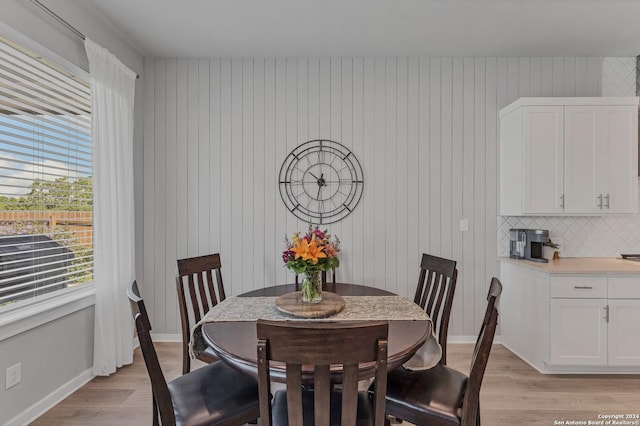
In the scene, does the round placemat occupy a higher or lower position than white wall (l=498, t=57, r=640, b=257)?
lower

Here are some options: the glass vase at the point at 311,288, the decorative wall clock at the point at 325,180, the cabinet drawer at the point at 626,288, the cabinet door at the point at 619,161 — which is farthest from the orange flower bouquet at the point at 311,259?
the cabinet door at the point at 619,161

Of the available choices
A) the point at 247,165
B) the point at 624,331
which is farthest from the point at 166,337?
the point at 624,331

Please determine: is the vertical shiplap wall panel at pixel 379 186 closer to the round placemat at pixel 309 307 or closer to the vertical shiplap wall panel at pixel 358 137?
the vertical shiplap wall panel at pixel 358 137

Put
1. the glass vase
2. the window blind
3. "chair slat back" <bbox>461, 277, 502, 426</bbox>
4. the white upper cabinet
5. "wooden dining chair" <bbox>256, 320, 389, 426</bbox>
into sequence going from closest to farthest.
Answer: "wooden dining chair" <bbox>256, 320, 389, 426</bbox> < "chair slat back" <bbox>461, 277, 502, 426</bbox> < the glass vase < the window blind < the white upper cabinet

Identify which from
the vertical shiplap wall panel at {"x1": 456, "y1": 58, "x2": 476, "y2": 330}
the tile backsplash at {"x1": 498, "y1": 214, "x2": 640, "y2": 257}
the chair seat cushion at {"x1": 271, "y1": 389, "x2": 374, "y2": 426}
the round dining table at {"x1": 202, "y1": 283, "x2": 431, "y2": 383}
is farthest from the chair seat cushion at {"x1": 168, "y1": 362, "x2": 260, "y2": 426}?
the tile backsplash at {"x1": 498, "y1": 214, "x2": 640, "y2": 257}

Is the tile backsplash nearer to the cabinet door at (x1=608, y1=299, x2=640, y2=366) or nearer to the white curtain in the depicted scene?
the cabinet door at (x1=608, y1=299, x2=640, y2=366)

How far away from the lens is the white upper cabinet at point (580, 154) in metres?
3.07

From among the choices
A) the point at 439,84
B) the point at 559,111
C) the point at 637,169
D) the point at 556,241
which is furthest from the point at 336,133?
the point at 637,169

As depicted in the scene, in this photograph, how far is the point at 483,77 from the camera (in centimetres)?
347

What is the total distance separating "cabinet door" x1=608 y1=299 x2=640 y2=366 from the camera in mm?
2748

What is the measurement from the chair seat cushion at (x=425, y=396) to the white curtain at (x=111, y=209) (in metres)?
2.18

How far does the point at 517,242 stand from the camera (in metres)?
3.33

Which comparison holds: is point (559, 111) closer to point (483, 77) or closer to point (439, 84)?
point (483, 77)

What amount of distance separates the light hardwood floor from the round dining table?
1013 mm
